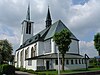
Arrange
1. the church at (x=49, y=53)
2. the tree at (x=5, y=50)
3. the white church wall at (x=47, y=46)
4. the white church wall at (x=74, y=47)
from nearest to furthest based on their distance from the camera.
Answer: the tree at (x=5, y=50) → the church at (x=49, y=53) → the white church wall at (x=47, y=46) → the white church wall at (x=74, y=47)

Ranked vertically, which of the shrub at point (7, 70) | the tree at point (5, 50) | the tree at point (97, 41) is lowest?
the shrub at point (7, 70)

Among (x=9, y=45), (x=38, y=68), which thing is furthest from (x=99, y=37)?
(x=9, y=45)

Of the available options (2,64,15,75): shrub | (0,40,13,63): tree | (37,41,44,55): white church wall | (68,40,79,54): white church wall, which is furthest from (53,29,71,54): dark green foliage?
(37,41,44,55): white church wall

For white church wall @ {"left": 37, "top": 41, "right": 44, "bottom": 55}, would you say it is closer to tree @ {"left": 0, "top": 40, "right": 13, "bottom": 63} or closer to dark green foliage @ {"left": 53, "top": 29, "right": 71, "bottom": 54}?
tree @ {"left": 0, "top": 40, "right": 13, "bottom": 63}

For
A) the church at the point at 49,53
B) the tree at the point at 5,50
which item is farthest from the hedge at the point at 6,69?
the church at the point at 49,53

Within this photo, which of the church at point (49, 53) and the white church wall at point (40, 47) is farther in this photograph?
the white church wall at point (40, 47)

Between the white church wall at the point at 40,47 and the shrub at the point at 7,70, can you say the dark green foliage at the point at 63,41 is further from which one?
the white church wall at the point at 40,47

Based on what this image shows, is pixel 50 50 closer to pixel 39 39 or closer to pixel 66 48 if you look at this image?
pixel 39 39

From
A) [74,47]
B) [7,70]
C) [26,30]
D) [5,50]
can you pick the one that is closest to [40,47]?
[74,47]

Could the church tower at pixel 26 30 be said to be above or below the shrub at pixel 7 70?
above

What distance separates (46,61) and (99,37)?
24520mm

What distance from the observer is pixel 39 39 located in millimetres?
55438

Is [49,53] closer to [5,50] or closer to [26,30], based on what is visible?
[5,50]

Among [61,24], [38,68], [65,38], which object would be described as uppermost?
[61,24]
